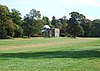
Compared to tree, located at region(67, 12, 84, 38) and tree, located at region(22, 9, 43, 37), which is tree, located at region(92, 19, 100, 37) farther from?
tree, located at region(22, 9, 43, 37)

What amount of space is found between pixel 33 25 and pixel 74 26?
2638 centimetres

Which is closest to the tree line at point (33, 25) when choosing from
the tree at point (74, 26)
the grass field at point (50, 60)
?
the tree at point (74, 26)

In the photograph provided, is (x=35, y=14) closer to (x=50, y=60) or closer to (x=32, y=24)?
(x=32, y=24)

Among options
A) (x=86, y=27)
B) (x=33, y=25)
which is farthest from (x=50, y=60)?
(x=86, y=27)

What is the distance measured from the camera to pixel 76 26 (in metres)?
154

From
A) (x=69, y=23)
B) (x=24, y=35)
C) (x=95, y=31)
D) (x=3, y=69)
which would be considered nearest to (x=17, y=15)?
(x=24, y=35)

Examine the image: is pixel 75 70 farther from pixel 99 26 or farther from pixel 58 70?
pixel 99 26

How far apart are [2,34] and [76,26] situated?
59343mm

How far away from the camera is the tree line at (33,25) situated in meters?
105

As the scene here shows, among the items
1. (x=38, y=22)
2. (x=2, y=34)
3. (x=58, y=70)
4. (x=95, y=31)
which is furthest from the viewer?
(x=95, y=31)

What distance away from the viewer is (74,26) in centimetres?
15512

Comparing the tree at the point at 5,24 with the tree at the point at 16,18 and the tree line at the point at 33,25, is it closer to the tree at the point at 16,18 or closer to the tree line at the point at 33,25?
the tree line at the point at 33,25

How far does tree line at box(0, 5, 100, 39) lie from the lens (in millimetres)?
104637

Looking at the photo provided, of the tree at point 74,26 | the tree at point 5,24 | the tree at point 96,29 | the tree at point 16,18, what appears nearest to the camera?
the tree at point 5,24
